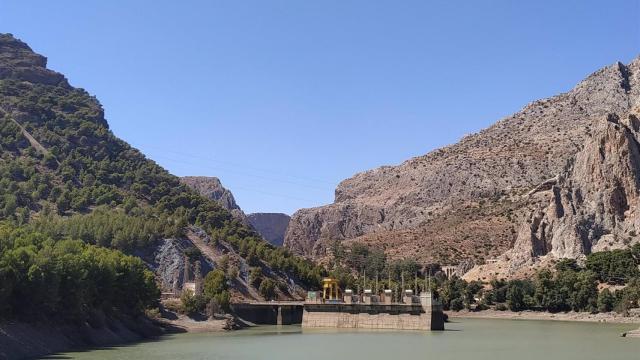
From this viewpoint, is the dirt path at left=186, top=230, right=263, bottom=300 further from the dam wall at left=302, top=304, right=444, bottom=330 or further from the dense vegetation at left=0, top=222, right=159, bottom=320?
the dense vegetation at left=0, top=222, right=159, bottom=320

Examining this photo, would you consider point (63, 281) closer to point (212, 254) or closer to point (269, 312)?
point (269, 312)

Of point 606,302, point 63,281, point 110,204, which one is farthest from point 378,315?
point 110,204

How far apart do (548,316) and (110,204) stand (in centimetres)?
8300

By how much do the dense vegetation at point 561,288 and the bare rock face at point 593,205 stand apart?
939 centimetres

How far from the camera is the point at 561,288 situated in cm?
12575

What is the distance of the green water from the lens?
2472 inches

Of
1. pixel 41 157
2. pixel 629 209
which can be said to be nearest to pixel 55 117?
pixel 41 157

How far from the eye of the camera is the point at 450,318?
133 m

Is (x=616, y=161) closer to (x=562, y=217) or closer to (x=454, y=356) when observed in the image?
(x=562, y=217)

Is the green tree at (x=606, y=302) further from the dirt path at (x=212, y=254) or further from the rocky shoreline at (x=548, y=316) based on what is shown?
the dirt path at (x=212, y=254)

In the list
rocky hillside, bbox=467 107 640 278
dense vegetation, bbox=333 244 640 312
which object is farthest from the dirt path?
rocky hillside, bbox=467 107 640 278

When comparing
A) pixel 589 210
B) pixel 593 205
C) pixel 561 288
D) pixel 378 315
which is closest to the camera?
pixel 378 315

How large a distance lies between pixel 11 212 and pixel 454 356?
85.1 metres

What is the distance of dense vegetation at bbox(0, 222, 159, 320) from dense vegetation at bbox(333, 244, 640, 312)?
54.9 meters
